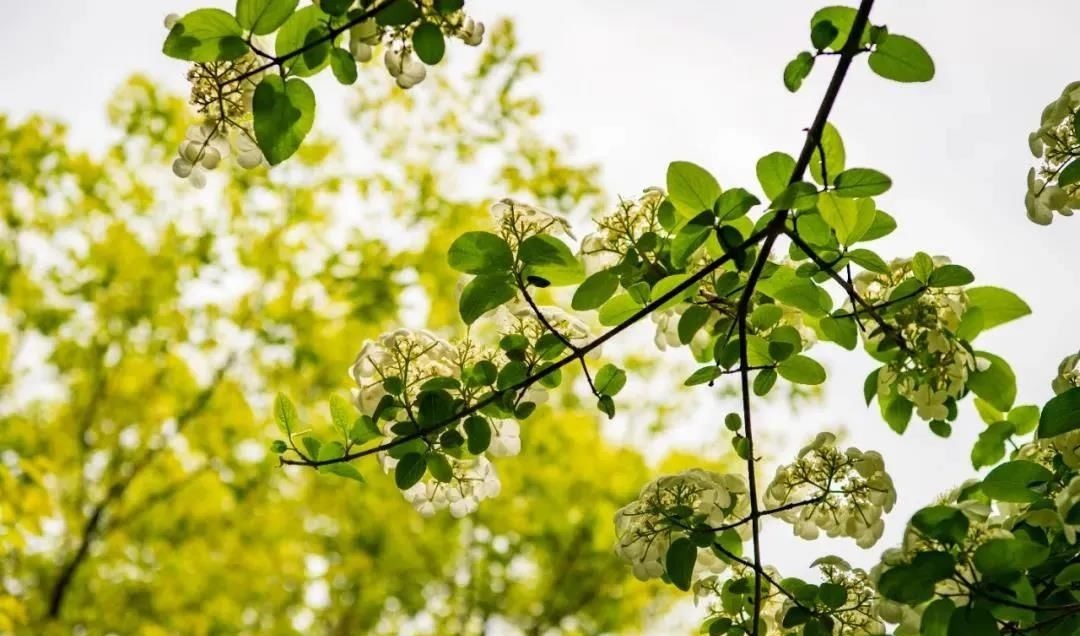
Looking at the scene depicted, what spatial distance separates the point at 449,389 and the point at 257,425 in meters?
4.93

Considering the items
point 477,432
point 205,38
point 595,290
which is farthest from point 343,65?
point 477,432

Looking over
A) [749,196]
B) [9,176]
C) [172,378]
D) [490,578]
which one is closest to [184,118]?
[9,176]

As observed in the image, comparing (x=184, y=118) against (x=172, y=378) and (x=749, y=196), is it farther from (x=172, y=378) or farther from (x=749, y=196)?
(x=749, y=196)

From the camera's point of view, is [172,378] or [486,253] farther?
[172,378]

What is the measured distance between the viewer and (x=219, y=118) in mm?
1284

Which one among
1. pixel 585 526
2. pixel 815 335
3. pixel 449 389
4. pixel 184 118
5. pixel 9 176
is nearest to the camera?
pixel 449 389

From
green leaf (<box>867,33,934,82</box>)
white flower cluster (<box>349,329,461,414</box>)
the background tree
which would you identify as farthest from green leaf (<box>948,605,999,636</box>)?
the background tree

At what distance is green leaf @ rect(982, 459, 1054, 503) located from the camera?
1.35m

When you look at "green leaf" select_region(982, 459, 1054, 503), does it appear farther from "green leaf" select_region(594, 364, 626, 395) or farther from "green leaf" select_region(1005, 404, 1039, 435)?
"green leaf" select_region(594, 364, 626, 395)

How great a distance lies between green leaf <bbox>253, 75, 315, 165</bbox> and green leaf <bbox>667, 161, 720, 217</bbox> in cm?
50

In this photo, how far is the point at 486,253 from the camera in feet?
4.05

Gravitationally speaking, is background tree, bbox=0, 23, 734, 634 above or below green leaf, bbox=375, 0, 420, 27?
above

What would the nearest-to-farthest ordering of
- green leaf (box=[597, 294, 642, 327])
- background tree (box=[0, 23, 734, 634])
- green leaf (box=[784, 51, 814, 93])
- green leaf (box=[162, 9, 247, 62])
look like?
green leaf (box=[162, 9, 247, 62]) < green leaf (box=[784, 51, 814, 93]) < green leaf (box=[597, 294, 642, 327]) < background tree (box=[0, 23, 734, 634])

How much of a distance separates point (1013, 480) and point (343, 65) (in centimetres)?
116
